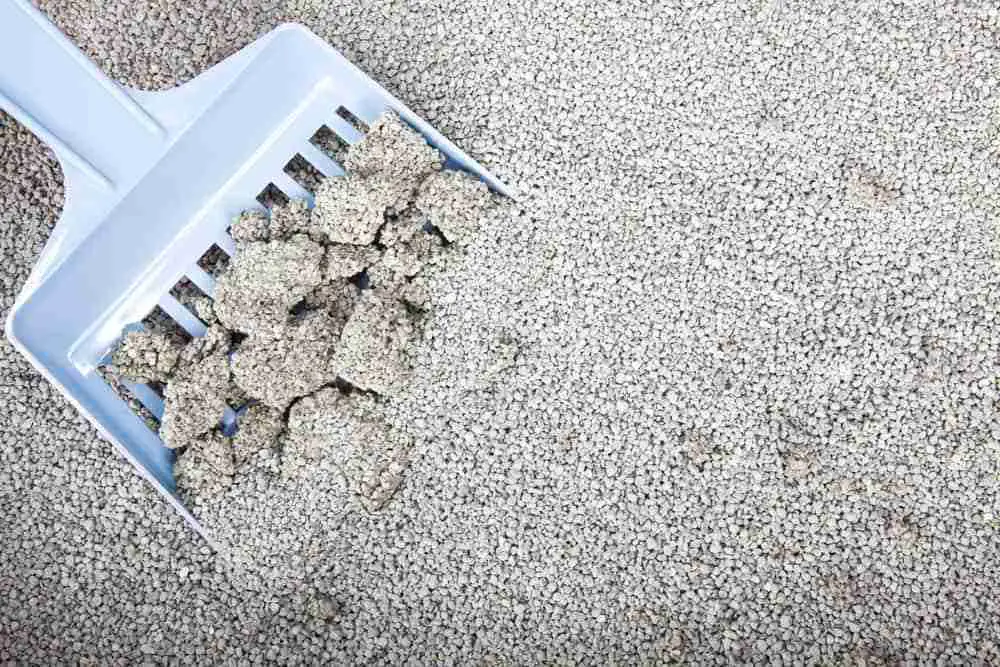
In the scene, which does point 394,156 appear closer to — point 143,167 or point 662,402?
point 143,167

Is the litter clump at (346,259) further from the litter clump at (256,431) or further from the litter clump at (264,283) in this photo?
the litter clump at (256,431)

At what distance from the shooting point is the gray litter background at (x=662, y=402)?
199 cm

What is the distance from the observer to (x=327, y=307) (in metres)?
2.06

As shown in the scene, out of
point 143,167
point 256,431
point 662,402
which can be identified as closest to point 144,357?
point 256,431

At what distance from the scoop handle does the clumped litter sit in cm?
29

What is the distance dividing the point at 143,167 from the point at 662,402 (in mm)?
1162

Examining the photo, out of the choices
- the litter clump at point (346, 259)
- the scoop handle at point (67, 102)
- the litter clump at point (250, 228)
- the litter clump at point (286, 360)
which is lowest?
the litter clump at point (286, 360)

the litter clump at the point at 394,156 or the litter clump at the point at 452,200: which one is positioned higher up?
the litter clump at the point at 394,156

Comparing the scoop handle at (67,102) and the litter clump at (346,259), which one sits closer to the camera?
the scoop handle at (67,102)

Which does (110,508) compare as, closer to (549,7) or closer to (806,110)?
(549,7)

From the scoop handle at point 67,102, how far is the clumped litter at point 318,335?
288 mm

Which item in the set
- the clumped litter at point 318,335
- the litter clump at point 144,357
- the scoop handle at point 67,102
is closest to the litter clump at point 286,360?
the clumped litter at point 318,335

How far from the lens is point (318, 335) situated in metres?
2.01

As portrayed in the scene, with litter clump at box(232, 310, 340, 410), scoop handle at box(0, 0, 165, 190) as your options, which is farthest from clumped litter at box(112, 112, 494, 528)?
scoop handle at box(0, 0, 165, 190)
